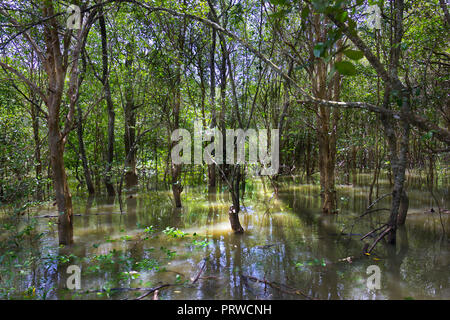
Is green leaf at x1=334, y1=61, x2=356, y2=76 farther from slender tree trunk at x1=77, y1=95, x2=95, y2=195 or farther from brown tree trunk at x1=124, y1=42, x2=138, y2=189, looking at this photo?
slender tree trunk at x1=77, y1=95, x2=95, y2=195

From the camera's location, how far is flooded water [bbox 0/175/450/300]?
3.66 meters

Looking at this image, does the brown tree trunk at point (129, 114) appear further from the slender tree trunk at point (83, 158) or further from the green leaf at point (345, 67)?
the green leaf at point (345, 67)

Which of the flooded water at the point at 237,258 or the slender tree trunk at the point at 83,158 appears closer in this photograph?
the flooded water at the point at 237,258

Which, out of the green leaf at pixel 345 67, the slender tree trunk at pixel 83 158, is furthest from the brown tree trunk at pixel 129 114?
the green leaf at pixel 345 67

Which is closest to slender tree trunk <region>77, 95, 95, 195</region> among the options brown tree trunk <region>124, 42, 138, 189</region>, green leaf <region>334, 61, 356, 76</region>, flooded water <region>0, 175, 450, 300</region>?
brown tree trunk <region>124, 42, 138, 189</region>

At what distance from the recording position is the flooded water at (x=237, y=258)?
366cm

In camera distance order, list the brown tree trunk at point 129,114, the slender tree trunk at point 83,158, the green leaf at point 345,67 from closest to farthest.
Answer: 1. the green leaf at point 345,67
2. the brown tree trunk at point 129,114
3. the slender tree trunk at point 83,158

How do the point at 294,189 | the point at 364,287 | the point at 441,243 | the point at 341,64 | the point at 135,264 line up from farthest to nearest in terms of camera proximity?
the point at 294,189, the point at 441,243, the point at 135,264, the point at 364,287, the point at 341,64

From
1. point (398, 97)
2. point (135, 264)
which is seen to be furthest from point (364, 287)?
point (135, 264)

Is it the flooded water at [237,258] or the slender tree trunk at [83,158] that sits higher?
the slender tree trunk at [83,158]

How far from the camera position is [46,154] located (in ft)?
34.0

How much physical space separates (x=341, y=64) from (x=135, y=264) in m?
4.24
